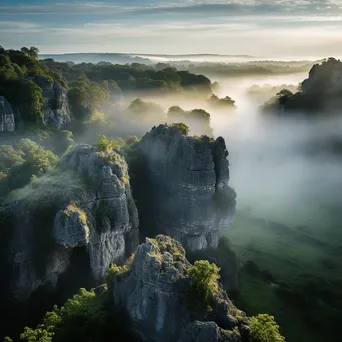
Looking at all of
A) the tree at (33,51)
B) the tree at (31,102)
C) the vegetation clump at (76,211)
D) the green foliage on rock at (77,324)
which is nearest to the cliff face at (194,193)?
the vegetation clump at (76,211)

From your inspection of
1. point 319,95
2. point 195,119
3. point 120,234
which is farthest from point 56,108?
point 319,95

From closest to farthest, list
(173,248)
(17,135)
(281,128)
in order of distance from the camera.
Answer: (173,248), (17,135), (281,128)

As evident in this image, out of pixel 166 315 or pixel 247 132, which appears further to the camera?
pixel 247 132

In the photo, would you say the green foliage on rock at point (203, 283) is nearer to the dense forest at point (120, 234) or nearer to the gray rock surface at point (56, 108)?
the dense forest at point (120, 234)

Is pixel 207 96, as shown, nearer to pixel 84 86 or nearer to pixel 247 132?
pixel 247 132

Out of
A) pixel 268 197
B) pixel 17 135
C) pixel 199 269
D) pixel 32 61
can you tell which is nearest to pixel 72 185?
pixel 199 269

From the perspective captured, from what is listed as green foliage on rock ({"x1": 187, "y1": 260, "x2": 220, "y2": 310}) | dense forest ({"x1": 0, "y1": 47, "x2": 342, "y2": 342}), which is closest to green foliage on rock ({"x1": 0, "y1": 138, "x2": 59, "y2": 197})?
dense forest ({"x1": 0, "y1": 47, "x2": 342, "y2": 342})

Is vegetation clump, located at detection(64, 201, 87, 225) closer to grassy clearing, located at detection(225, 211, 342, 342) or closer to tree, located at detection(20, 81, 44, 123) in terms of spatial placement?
grassy clearing, located at detection(225, 211, 342, 342)
